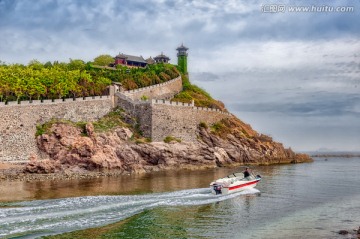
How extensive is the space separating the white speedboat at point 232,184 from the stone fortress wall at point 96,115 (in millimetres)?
26624

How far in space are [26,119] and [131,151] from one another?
15788mm

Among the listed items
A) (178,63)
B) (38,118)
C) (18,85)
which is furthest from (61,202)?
(178,63)

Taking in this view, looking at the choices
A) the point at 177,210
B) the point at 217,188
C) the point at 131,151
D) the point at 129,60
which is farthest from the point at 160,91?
the point at 177,210

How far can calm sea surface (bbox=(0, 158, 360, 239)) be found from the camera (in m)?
22.9

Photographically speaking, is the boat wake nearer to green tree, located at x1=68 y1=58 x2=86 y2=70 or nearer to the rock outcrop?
the rock outcrop

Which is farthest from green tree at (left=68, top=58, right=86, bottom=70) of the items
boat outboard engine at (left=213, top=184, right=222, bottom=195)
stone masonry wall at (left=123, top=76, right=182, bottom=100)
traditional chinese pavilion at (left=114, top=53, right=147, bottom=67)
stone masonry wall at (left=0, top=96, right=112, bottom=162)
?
boat outboard engine at (left=213, top=184, right=222, bottom=195)

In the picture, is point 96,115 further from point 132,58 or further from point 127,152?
point 132,58

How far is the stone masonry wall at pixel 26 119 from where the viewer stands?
5369cm

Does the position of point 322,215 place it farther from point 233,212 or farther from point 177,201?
point 177,201

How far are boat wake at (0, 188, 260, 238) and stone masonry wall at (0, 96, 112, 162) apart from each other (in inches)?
1037

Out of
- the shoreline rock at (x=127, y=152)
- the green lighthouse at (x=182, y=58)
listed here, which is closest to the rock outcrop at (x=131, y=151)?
the shoreline rock at (x=127, y=152)

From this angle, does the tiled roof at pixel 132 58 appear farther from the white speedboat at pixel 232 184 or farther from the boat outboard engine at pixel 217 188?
the boat outboard engine at pixel 217 188

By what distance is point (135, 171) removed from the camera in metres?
56.7

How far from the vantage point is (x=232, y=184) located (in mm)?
37938
